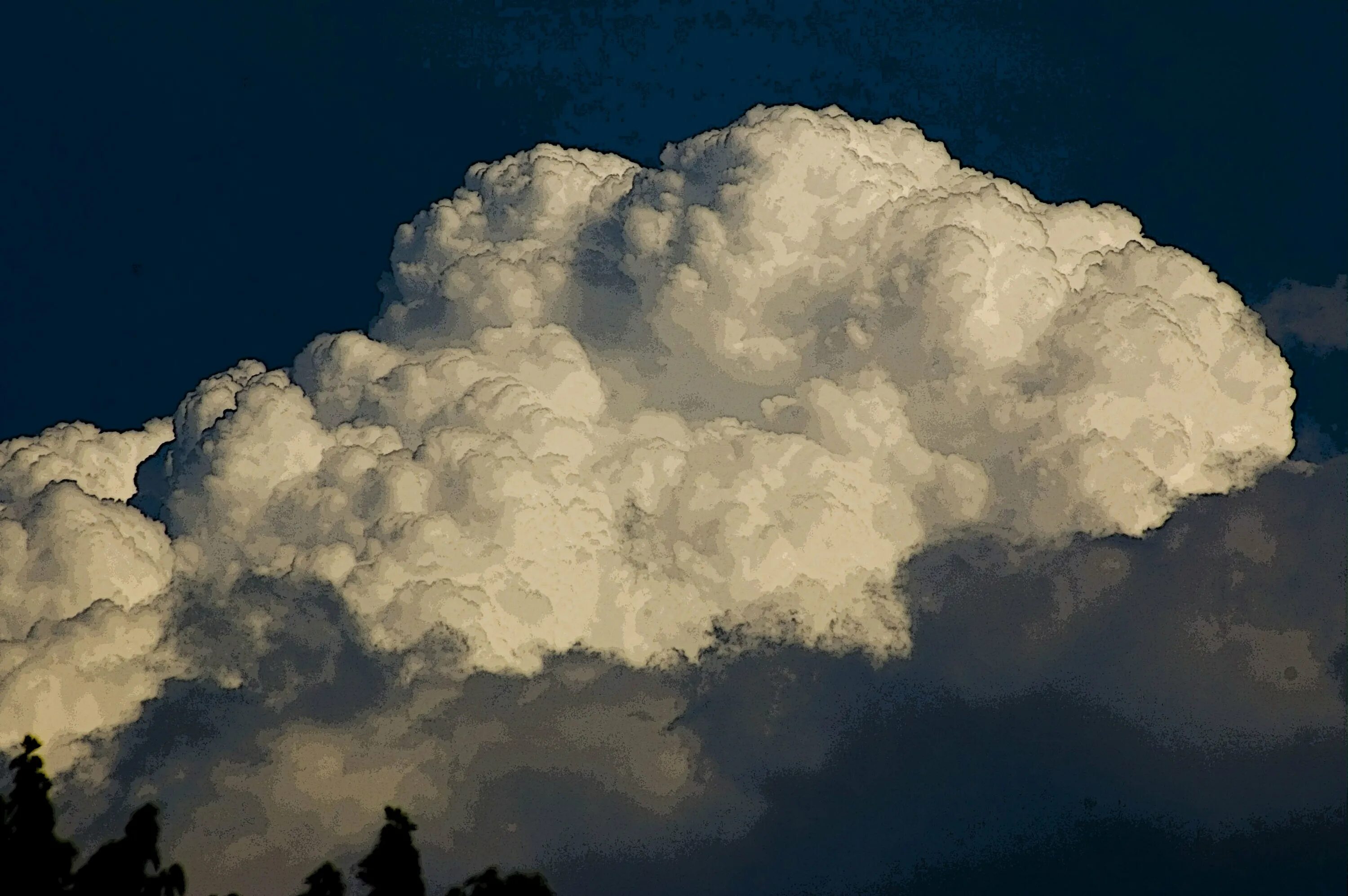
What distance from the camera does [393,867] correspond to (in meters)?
85.2

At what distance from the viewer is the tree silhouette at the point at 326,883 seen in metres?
82.6

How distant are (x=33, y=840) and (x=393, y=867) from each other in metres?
13.7

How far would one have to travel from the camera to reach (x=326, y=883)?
272ft

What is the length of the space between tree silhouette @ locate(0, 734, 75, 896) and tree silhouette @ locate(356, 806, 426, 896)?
11.5m

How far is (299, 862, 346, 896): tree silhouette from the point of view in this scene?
8262cm

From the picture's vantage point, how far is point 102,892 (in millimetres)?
82438

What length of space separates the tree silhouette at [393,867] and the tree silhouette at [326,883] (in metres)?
1.60

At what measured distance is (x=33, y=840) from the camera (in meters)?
82.4

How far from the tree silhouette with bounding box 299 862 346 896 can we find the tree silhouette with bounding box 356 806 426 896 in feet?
5.25

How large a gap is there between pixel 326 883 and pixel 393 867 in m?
3.33

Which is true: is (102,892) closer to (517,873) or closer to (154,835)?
(154,835)

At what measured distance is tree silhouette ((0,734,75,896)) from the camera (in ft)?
268

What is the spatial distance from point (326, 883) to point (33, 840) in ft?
36.8

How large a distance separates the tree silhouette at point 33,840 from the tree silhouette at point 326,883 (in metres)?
9.31
